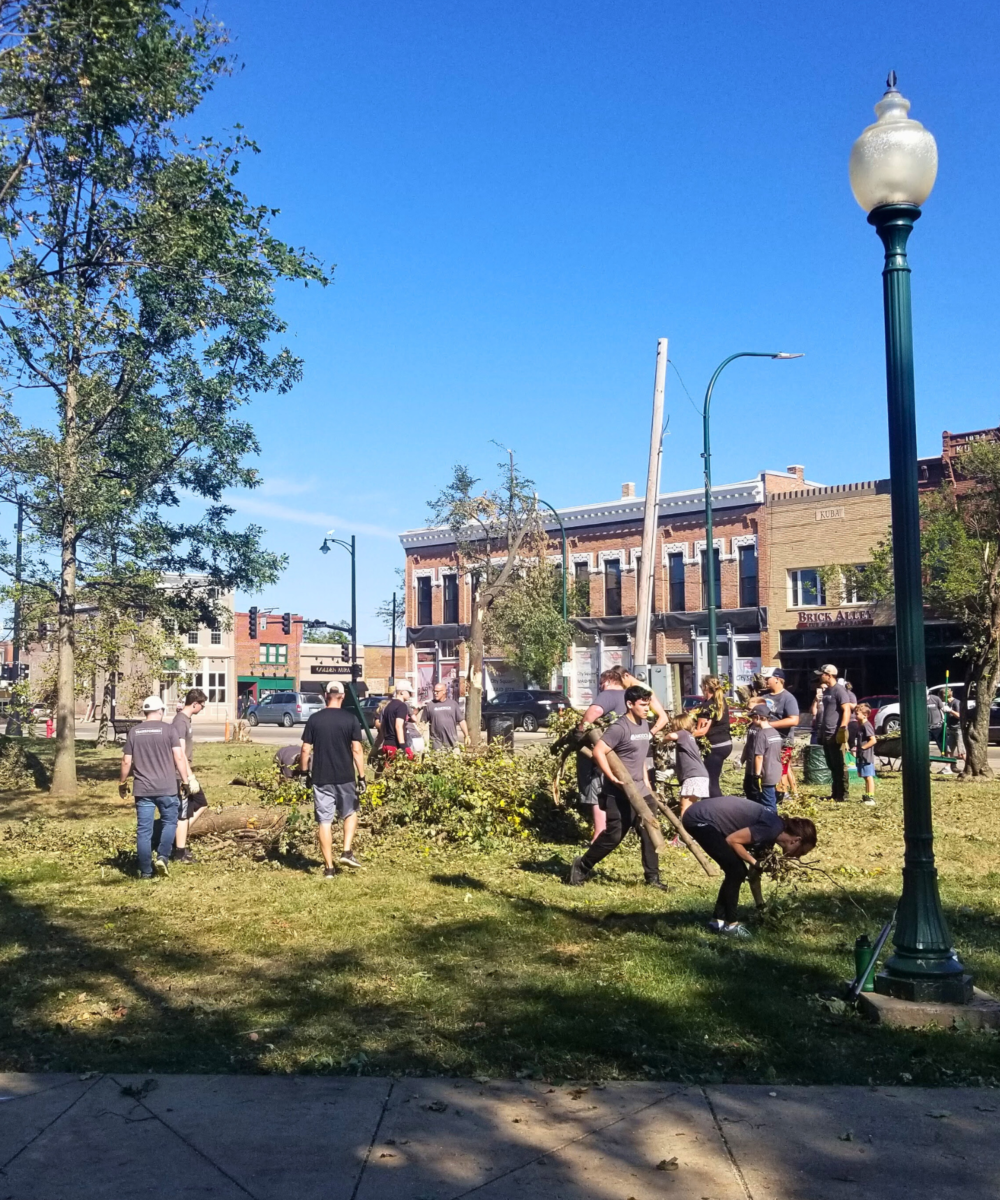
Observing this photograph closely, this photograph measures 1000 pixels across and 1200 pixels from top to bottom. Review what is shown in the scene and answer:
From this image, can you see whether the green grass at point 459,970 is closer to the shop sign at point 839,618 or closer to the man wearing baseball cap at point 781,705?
the man wearing baseball cap at point 781,705

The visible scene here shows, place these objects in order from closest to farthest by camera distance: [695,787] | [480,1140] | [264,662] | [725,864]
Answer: [480,1140]
[725,864]
[695,787]
[264,662]

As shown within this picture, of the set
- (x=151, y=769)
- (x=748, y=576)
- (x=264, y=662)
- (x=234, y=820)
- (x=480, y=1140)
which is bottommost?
(x=480, y=1140)

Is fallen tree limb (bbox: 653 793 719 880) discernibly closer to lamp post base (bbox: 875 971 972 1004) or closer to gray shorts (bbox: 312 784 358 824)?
lamp post base (bbox: 875 971 972 1004)

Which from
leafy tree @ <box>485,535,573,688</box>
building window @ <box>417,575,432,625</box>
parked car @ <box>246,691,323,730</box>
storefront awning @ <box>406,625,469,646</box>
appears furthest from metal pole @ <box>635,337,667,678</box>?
building window @ <box>417,575,432,625</box>

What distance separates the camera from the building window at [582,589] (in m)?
50.0

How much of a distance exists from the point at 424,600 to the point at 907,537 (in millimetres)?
52011

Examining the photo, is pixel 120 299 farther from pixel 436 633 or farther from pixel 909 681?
pixel 436 633

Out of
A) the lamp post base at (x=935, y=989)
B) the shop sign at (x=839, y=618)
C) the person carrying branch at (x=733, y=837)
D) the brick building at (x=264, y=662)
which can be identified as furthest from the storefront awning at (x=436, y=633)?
the lamp post base at (x=935, y=989)

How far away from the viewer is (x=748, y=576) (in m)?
45.7

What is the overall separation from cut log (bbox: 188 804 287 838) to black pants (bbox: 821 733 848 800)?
717 cm

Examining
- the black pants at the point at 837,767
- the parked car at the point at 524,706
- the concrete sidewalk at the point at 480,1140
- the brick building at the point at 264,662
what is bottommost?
the concrete sidewalk at the point at 480,1140

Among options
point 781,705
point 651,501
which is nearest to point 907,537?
point 781,705

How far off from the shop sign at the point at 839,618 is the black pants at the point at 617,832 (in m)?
34.0

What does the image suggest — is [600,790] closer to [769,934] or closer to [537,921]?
[537,921]
